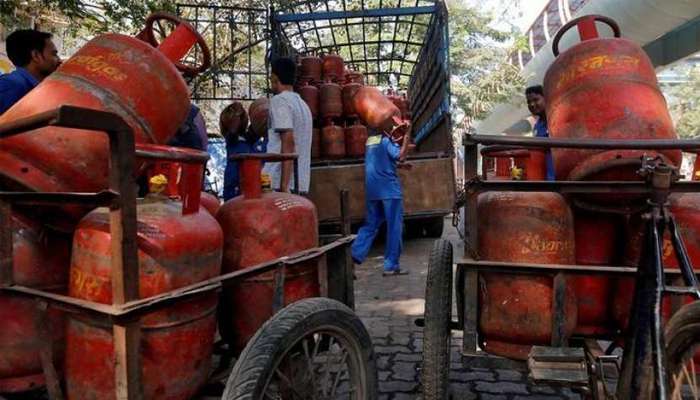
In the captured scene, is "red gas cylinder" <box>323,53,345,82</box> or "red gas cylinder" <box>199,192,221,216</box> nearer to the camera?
"red gas cylinder" <box>199,192,221,216</box>

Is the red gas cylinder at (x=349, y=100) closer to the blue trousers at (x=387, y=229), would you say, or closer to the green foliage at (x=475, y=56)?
the blue trousers at (x=387, y=229)

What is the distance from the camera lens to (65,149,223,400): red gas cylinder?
167 centimetres

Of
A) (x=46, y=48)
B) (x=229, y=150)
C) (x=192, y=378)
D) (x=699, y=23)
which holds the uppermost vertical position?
(x=699, y=23)

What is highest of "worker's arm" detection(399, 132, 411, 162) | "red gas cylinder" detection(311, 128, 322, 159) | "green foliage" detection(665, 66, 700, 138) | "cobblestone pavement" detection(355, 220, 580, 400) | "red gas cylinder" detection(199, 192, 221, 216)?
"green foliage" detection(665, 66, 700, 138)

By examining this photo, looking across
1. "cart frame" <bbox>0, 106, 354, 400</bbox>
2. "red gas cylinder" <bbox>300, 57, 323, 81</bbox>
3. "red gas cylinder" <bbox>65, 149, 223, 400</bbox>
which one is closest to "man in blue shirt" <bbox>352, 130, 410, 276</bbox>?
"red gas cylinder" <bbox>300, 57, 323, 81</bbox>

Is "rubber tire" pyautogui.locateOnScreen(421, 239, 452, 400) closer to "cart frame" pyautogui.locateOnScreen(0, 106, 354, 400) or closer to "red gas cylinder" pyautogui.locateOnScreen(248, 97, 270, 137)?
"cart frame" pyautogui.locateOnScreen(0, 106, 354, 400)

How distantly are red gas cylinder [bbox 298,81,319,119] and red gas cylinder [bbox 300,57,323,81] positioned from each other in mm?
557

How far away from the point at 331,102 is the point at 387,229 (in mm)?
2000

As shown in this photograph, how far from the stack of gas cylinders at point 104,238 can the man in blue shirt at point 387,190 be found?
3.30 meters

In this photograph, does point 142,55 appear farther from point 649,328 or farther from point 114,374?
point 649,328

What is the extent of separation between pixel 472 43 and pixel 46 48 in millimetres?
20036

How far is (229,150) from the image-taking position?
5547 mm

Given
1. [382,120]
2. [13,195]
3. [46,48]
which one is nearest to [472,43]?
[382,120]

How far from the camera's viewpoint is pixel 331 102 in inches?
265
